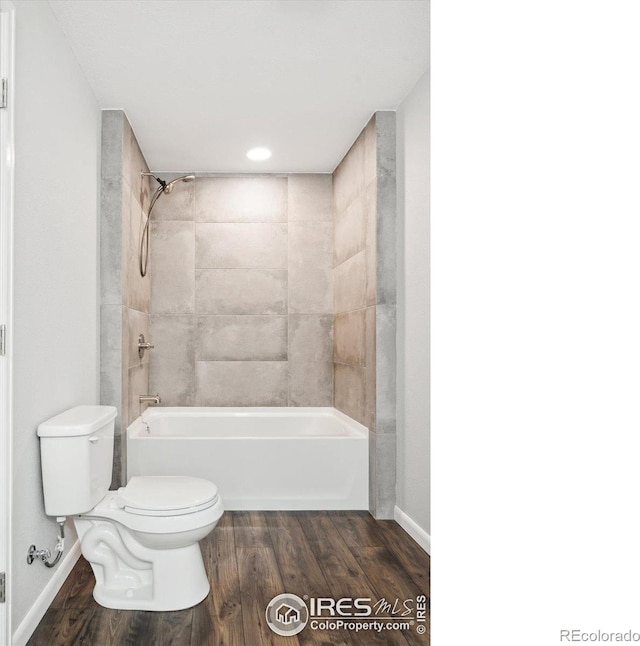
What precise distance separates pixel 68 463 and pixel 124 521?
0.32 metres

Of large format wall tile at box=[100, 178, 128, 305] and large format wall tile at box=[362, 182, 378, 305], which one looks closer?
large format wall tile at box=[100, 178, 128, 305]

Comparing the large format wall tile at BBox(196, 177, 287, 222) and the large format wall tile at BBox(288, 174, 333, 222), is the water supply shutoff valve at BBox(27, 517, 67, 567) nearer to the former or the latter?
the large format wall tile at BBox(196, 177, 287, 222)

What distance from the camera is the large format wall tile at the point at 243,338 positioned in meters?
4.53

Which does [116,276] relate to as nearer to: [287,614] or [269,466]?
[269,466]

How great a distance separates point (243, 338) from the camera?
455 centimetres

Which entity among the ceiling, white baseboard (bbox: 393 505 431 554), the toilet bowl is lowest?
white baseboard (bbox: 393 505 431 554)

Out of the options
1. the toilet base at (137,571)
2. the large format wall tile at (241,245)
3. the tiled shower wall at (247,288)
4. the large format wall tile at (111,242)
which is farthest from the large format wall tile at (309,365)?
the toilet base at (137,571)

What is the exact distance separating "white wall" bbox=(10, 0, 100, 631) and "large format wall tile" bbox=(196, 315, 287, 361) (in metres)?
1.67

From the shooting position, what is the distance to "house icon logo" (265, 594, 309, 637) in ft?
6.68

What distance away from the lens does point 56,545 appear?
2289mm

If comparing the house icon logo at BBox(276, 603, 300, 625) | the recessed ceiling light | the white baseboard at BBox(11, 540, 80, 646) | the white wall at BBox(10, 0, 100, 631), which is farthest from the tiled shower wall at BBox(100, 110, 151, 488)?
the house icon logo at BBox(276, 603, 300, 625)
